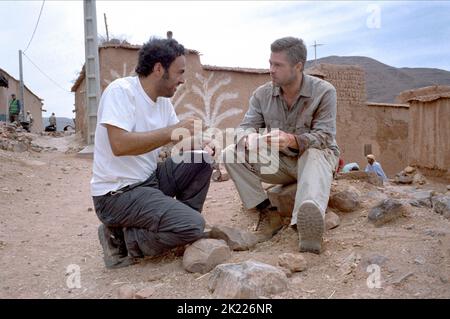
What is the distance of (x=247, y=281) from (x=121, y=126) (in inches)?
42.5

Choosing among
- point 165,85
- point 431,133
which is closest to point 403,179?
point 431,133

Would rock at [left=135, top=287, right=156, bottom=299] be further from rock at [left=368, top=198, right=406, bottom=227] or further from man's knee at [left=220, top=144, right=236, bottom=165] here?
rock at [left=368, top=198, right=406, bottom=227]

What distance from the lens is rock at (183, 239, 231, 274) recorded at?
7.65 ft

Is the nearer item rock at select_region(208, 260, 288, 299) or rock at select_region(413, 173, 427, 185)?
rock at select_region(208, 260, 288, 299)

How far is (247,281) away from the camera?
1928mm

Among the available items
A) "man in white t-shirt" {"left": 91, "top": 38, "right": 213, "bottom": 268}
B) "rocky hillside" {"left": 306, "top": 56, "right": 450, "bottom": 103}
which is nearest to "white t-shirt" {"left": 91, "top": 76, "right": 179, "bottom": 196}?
"man in white t-shirt" {"left": 91, "top": 38, "right": 213, "bottom": 268}

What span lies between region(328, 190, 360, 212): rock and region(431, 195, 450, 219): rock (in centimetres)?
50

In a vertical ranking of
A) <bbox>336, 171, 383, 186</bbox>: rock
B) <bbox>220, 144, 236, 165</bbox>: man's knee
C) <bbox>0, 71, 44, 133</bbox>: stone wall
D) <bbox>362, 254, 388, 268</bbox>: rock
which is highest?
<bbox>0, 71, 44, 133</bbox>: stone wall

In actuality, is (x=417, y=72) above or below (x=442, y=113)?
above

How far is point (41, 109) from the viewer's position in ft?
106

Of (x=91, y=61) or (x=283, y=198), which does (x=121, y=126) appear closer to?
(x=283, y=198)
